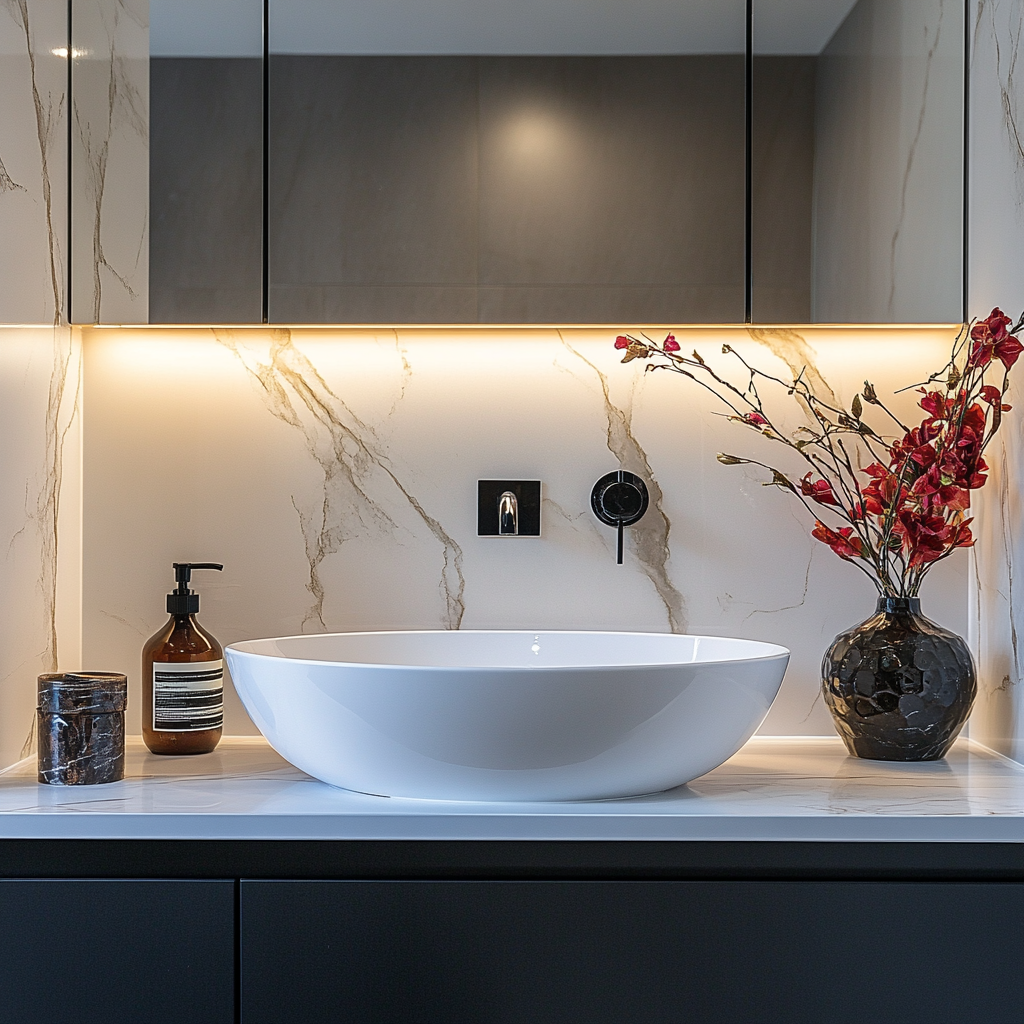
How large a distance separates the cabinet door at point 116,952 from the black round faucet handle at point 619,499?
2.32 ft

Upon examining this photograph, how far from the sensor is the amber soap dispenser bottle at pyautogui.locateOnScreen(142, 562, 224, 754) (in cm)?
125

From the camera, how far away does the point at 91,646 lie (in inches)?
56.2

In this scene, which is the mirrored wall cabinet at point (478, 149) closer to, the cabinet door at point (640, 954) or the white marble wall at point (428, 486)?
the white marble wall at point (428, 486)

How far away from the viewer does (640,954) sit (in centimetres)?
92

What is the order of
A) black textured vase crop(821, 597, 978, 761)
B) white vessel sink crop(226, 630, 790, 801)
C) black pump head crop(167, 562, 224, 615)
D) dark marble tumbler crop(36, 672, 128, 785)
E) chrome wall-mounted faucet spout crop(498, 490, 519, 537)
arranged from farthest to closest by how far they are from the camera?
chrome wall-mounted faucet spout crop(498, 490, 519, 537) → black pump head crop(167, 562, 224, 615) → black textured vase crop(821, 597, 978, 761) → dark marble tumbler crop(36, 672, 128, 785) → white vessel sink crop(226, 630, 790, 801)

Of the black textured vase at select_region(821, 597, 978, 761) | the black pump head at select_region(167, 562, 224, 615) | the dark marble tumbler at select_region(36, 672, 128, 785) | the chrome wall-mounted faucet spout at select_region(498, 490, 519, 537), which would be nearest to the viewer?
the dark marble tumbler at select_region(36, 672, 128, 785)

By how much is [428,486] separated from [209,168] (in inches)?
20.0

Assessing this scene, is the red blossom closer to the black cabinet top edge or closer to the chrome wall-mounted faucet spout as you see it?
the chrome wall-mounted faucet spout

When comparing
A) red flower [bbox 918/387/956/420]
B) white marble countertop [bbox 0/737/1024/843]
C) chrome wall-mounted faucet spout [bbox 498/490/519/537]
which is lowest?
white marble countertop [bbox 0/737/1024/843]

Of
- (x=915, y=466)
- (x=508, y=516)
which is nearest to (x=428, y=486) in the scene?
(x=508, y=516)

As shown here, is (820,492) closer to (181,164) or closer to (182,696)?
(182,696)

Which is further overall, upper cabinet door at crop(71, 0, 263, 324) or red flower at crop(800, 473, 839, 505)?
upper cabinet door at crop(71, 0, 263, 324)

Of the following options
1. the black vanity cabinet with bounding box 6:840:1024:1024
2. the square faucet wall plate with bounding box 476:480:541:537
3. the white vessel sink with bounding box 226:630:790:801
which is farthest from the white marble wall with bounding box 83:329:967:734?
the black vanity cabinet with bounding box 6:840:1024:1024

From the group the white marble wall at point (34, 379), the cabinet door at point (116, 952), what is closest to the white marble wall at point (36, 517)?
the white marble wall at point (34, 379)
